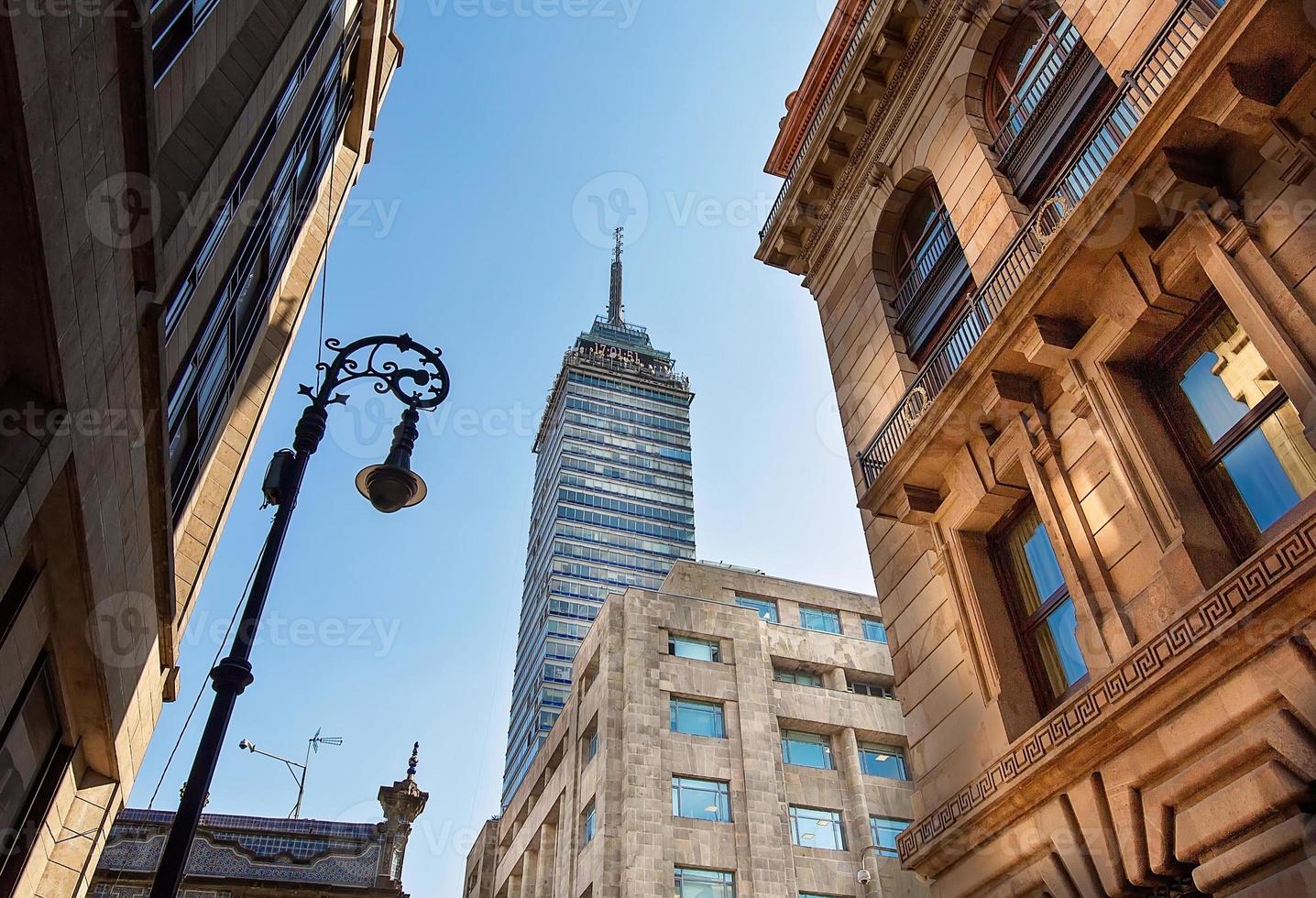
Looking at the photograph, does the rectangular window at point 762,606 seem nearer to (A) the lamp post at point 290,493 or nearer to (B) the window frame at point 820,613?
(B) the window frame at point 820,613

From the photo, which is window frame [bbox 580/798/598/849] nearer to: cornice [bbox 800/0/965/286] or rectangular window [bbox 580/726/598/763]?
rectangular window [bbox 580/726/598/763]

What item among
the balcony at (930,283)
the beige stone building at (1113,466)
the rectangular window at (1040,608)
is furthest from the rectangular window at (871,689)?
the rectangular window at (1040,608)

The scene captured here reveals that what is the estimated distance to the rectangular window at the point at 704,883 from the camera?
116 ft

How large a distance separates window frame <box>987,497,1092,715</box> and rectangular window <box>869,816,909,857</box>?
2970 cm

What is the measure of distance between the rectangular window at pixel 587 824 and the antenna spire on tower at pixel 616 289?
132 m

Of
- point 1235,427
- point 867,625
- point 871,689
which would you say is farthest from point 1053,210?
point 867,625

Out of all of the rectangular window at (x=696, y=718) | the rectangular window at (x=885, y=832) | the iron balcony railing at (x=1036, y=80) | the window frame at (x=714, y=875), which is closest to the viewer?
the iron balcony railing at (x=1036, y=80)

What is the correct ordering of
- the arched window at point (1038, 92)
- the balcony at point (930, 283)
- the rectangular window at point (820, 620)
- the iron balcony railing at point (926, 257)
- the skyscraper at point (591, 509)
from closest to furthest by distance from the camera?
the arched window at point (1038, 92), the balcony at point (930, 283), the iron balcony railing at point (926, 257), the rectangular window at point (820, 620), the skyscraper at point (591, 509)

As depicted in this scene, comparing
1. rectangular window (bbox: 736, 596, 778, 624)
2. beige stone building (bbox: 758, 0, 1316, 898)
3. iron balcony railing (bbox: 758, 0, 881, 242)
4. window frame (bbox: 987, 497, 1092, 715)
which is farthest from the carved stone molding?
rectangular window (bbox: 736, 596, 778, 624)

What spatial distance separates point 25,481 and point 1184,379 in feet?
38.2

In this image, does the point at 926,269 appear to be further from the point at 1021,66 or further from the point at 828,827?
the point at 828,827

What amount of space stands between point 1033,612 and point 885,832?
102 feet

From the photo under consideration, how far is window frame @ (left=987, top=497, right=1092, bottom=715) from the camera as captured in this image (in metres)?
11.4

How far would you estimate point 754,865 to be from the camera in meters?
36.0
